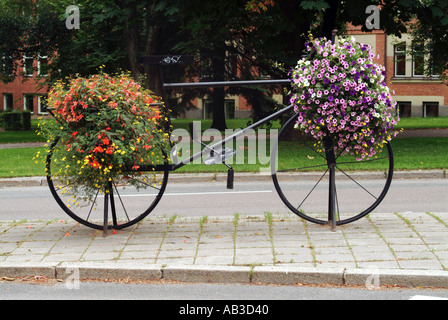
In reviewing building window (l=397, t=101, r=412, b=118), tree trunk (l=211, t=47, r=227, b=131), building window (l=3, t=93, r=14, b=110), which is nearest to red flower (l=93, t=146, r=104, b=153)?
tree trunk (l=211, t=47, r=227, b=131)

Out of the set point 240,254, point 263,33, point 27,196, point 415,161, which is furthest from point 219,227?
point 263,33

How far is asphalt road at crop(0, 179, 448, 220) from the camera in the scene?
8.95 m

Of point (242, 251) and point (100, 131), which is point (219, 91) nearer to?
point (100, 131)

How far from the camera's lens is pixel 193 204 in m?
9.77

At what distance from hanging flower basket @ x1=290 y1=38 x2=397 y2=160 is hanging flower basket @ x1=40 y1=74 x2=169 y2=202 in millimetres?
1512

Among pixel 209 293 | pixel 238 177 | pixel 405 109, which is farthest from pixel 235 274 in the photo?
pixel 405 109

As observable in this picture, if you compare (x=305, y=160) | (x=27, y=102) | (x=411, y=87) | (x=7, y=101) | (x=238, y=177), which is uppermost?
(x=411, y=87)

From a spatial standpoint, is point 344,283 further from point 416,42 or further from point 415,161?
point 416,42

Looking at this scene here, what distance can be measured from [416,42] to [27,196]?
75.0 feet

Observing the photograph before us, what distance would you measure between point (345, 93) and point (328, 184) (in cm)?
524

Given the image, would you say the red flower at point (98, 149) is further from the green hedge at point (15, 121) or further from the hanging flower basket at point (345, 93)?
the green hedge at point (15, 121)

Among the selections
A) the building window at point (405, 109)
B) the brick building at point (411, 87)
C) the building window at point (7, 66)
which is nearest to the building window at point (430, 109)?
the brick building at point (411, 87)

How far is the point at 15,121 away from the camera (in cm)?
3416

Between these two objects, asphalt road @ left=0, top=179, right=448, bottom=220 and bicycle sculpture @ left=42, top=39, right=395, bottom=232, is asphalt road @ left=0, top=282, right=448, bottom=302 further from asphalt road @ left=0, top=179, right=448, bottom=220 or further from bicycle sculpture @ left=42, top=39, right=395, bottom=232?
asphalt road @ left=0, top=179, right=448, bottom=220
